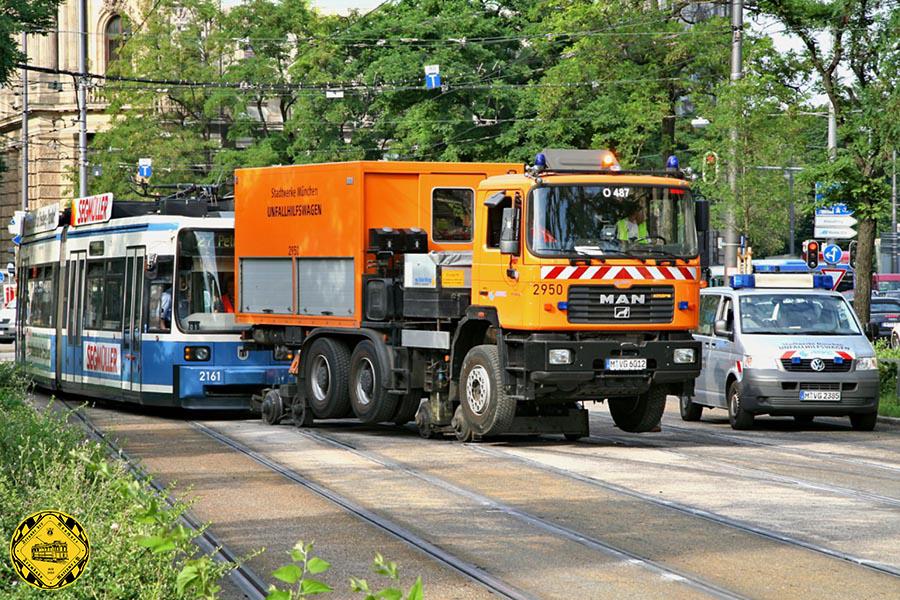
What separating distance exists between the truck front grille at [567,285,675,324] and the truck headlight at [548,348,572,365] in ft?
1.16

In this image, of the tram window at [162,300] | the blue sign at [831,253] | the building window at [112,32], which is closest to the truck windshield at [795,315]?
the tram window at [162,300]

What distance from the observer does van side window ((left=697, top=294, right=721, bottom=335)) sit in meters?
22.6

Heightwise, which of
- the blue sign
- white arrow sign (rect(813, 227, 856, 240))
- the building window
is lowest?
the blue sign

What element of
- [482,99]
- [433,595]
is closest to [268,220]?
[433,595]

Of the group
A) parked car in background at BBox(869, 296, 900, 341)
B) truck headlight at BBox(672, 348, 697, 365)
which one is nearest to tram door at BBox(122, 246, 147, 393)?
truck headlight at BBox(672, 348, 697, 365)

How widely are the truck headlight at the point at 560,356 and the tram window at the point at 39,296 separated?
12748 millimetres

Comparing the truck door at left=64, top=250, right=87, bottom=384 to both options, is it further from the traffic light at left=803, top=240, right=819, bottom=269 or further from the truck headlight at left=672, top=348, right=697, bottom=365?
the traffic light at left=803, top=240, right=819, bottom=269

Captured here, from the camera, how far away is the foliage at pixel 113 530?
6.73 meters

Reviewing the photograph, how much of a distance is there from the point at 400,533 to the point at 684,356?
7250mm

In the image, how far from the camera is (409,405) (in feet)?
64.3

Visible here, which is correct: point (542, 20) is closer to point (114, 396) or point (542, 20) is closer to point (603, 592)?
point (114, 396)

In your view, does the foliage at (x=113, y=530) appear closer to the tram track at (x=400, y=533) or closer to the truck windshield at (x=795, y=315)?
the tram track at (x=400, y=533)

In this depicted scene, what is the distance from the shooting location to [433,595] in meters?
8.96

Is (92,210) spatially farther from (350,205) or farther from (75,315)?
(350,205)
